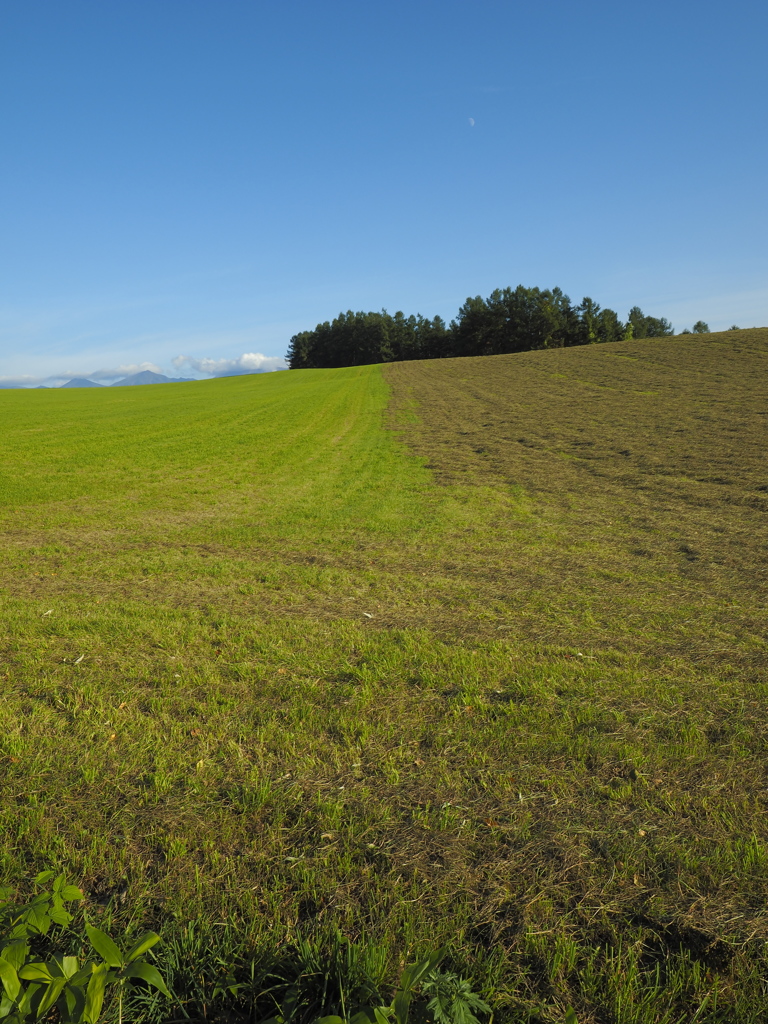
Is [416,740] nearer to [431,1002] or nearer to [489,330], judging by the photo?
[431,1002]

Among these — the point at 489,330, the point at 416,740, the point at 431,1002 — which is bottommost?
the point at 416,740

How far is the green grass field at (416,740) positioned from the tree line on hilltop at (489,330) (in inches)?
3595

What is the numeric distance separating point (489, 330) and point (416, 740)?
102 meters

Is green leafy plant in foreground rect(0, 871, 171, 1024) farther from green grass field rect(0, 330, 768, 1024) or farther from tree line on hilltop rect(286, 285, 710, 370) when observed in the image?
tree line on hilltop rect(286, 285, 710, 370)

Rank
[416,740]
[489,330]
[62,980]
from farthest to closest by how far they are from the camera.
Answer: [489,330] → [416,740] → [62,980]

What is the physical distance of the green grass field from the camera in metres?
2.68

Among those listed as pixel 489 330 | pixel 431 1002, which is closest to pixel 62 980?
pixel 431 1002

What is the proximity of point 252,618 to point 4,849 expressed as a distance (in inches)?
141

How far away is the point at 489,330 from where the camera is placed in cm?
9862

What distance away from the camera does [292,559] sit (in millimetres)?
9125

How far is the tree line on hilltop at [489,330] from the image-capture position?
95312mm

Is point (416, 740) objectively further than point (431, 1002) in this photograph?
Yes

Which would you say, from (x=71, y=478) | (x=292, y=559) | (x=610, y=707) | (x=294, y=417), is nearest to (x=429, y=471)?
(x=292, y=559)

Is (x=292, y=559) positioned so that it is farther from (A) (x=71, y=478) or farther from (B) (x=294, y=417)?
(B) (x=294, y=417)
